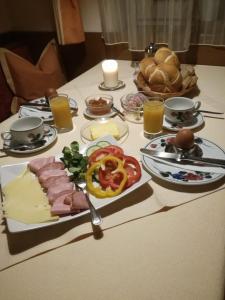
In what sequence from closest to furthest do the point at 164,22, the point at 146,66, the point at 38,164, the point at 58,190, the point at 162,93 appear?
the point at 58,190, the point at 38,164, the point at 162,93, the point at 146,66, the point at 164,22

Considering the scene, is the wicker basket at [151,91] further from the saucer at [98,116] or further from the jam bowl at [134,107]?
the saucer at [98,116]

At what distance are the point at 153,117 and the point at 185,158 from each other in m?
0.21

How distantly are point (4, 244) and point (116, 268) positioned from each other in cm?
27

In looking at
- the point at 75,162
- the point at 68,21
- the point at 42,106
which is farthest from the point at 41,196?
the point at 68,21

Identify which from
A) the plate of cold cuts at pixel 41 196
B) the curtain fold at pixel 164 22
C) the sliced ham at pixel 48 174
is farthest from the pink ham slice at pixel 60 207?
the curtain fold at pixel 164 22

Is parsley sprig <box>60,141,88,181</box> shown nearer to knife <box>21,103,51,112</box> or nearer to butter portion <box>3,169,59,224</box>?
butter portion <box>3,169,59,224</box>

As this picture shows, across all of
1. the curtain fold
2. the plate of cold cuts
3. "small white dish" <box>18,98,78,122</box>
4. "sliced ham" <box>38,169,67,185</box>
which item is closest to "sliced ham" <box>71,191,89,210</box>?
the plate of cold cuts

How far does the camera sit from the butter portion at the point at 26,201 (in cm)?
63

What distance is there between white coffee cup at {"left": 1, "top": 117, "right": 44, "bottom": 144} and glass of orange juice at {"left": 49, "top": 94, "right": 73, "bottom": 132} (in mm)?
84

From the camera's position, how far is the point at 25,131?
919 millimetres

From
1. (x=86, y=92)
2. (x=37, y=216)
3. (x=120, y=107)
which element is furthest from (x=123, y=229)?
(x=86, y=92)

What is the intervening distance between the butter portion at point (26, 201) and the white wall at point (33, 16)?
1.66m

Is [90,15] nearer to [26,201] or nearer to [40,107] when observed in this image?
[40,107]

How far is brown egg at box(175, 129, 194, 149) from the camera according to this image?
2.65 ft
